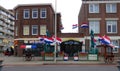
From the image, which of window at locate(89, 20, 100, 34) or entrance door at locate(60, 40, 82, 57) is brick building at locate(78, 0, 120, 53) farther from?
entrance door at locate(60, 40, 82, 57)

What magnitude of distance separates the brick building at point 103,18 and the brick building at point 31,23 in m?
10.1

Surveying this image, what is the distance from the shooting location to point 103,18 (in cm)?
6184

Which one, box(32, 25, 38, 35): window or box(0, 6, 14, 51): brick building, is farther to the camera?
box(0, 6, 14, 51): brick building

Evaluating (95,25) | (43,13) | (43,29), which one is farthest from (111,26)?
(43,13)

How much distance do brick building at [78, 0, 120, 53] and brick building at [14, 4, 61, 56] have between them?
10.1 m

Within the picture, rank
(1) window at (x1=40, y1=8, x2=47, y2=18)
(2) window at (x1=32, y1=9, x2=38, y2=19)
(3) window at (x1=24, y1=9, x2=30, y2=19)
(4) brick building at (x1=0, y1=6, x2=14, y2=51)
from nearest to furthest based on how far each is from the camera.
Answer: (1) window at (x1=40, y1=8, x2=47, y2=18) → (2) window at (x1=32, y1=9, x2=38, y2=19) → (3) window at (x1=24, y1=9, x2=30, y2=19) → (4) brick building at (x1=0, y1=6, x2=14, y2=51)

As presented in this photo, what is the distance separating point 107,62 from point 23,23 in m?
31.6

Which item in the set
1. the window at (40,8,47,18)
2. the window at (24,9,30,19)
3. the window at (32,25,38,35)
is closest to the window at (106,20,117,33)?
the window at (40,8,47,18)

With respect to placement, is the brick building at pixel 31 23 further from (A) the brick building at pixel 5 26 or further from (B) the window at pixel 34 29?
(A) the brick building at pixel 5 26

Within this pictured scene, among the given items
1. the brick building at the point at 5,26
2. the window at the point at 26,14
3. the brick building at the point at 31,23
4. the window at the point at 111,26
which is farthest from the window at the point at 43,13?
the brick building at the point at 5,26

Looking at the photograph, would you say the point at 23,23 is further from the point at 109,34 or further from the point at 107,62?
the point at 107,62

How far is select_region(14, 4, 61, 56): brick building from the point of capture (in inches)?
2699

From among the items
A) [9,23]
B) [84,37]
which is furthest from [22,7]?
[9,23]

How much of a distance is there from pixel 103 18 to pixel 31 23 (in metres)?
16.4
